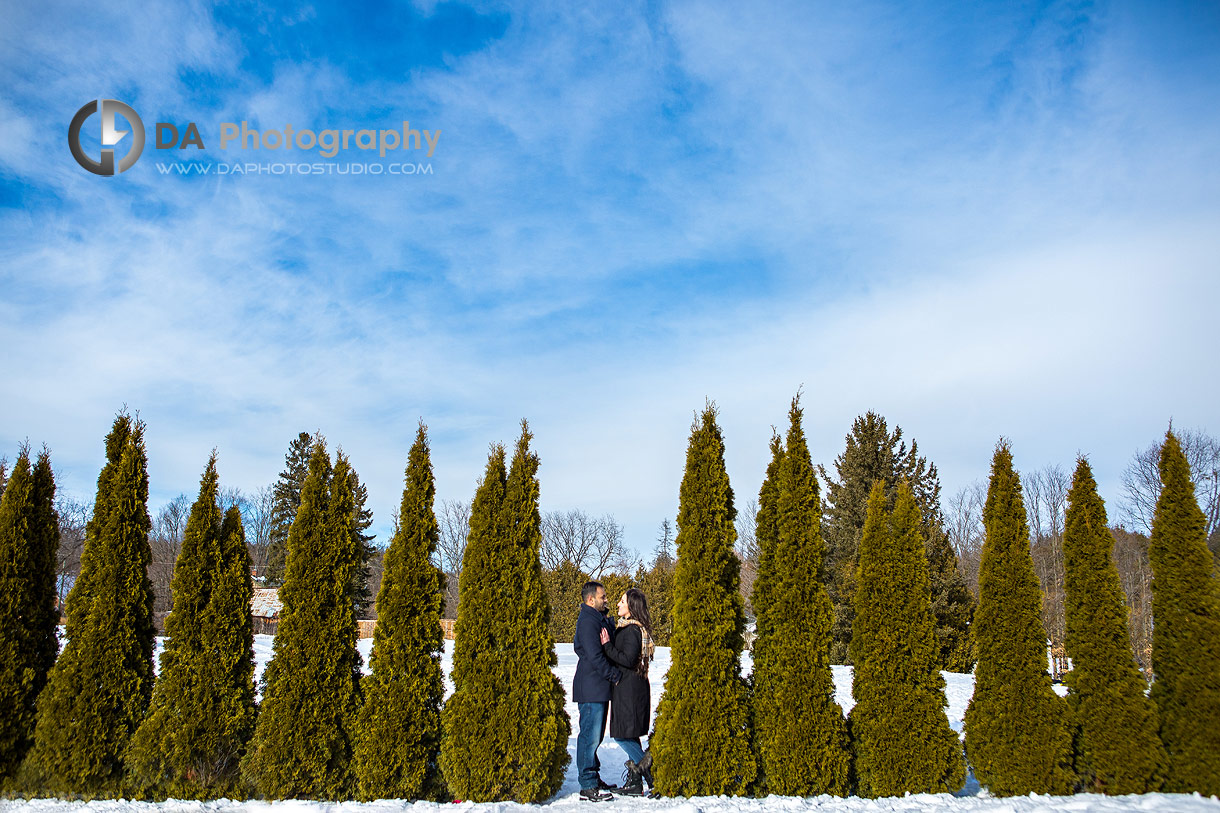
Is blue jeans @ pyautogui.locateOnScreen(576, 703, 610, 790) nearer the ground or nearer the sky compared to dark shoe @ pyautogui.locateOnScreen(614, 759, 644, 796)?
nearer the sky

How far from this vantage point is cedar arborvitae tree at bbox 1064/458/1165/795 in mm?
6797

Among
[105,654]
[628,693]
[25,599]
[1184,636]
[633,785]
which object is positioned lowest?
[633,785]

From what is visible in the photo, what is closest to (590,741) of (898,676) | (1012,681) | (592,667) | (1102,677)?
(592,667)

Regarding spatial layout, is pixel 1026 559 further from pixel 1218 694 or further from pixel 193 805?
pixel 193 805

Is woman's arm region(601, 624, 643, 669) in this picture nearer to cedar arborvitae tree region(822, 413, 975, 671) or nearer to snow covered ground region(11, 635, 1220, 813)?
snow covered ground region(11, 635, 1220, 813)

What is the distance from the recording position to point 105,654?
705 centimetres

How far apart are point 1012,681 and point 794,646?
217 centimetres

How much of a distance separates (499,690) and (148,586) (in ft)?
12.7

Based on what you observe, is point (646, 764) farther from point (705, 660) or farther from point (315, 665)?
point (315, 665)

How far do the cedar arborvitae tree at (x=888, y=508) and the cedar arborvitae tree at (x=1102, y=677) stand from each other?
35.8 ft

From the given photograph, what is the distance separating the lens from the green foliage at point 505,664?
6.68 metres

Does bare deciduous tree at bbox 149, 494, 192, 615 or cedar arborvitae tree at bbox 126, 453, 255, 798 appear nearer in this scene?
cedar arborvitae tree at bbox 126, 453, 255, 798

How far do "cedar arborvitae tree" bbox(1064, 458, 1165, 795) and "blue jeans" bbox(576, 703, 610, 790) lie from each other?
4.64 m

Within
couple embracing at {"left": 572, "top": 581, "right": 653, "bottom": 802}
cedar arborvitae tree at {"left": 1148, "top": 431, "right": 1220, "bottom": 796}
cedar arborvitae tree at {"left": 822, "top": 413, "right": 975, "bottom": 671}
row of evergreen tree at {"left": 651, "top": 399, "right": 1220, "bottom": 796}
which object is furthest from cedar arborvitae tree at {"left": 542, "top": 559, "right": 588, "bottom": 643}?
cedar arborvitae tree at {"left": 1148, "top": 431, "right": 1220, "bottom": 796}
